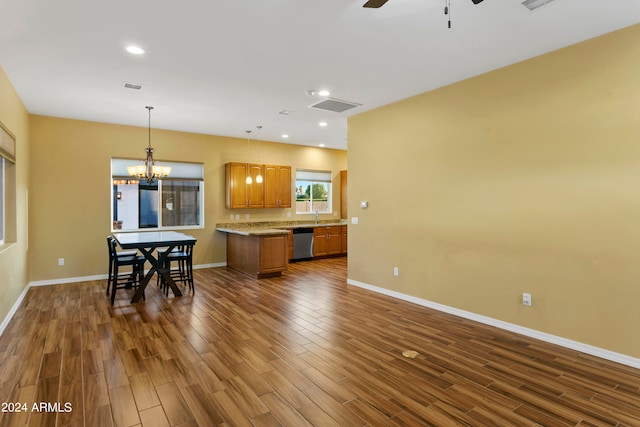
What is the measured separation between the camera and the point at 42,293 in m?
5.37

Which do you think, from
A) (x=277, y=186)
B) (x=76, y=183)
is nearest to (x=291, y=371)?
(x=76, y=183)

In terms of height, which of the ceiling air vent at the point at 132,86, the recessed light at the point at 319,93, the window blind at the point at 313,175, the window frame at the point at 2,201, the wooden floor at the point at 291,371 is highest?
the recessed light at the point at 319,93

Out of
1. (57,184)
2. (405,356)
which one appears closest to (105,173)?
(57,184)

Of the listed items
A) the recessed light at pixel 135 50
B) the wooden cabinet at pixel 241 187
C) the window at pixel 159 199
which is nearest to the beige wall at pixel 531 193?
the recessed light at pixel 135 50

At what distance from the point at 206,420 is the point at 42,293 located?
187 inches

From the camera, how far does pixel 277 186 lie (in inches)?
326

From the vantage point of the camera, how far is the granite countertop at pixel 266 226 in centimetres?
690

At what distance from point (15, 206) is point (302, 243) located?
5.25 m

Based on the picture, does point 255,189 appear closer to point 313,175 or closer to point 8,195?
point 313,175

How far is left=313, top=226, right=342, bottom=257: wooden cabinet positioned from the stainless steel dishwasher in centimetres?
12

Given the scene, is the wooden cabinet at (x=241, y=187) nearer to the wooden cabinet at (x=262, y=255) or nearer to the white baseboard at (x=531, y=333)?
the wooden cabinet at (x=262, y=255)

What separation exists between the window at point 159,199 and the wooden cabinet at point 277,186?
4.73 feet

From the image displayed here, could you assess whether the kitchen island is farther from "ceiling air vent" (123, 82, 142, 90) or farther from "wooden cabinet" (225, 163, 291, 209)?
"ceiling air vent" (123, 82, 142, 90)

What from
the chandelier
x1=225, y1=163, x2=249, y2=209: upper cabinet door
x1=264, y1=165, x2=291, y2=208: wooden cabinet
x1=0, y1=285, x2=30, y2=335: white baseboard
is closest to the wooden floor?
x1=0, y1=285, x2=30, y2=335: white baseboard
